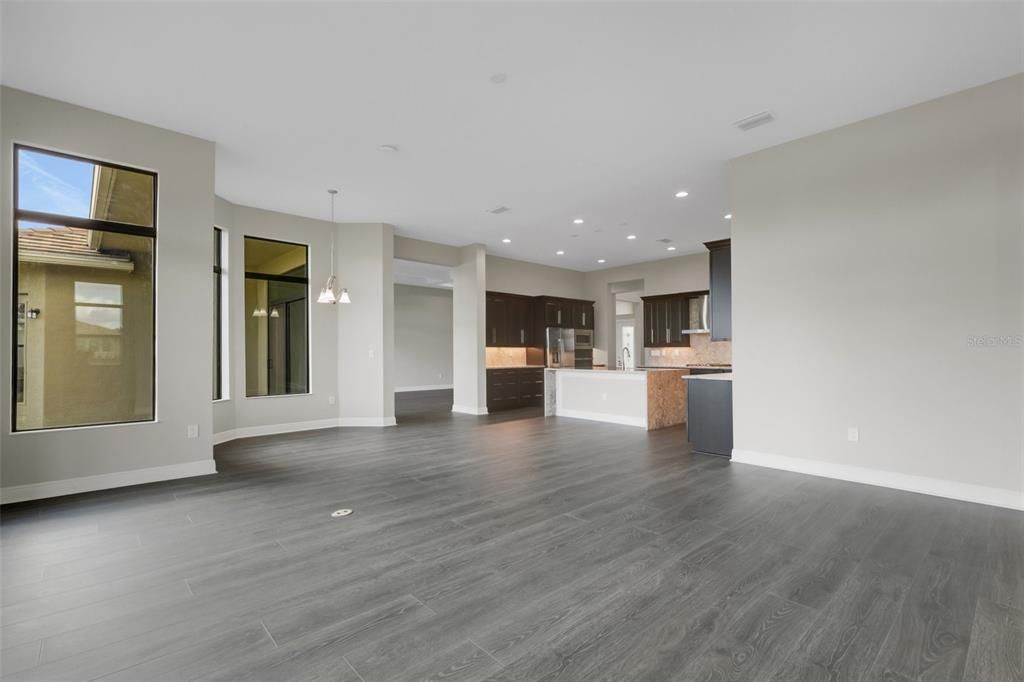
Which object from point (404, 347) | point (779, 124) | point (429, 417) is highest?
point (779, 124)

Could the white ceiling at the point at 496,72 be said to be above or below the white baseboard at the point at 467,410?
above

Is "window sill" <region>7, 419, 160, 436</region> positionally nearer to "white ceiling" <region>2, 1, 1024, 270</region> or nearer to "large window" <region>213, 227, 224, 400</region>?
"large window" <region>213, 227, 224, 400</region>

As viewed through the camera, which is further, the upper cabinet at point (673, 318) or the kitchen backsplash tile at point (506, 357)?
the kitchen backsplash tile at point (506, 357)

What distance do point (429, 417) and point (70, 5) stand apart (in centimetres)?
683

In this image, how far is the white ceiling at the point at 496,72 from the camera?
2.89m

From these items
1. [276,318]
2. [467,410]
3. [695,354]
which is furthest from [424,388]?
[695,354]

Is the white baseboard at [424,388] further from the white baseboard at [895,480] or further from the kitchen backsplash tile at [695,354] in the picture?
the white baseboard at [895,480]

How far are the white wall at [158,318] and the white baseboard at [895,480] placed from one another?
18.6ft

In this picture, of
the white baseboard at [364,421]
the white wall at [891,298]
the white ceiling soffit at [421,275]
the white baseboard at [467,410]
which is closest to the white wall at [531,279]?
the white ceiling soffit at [421,275]

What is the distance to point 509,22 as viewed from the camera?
293 centimetres

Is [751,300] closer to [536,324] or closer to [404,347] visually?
[536,324]

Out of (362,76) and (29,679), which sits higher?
(362,76)

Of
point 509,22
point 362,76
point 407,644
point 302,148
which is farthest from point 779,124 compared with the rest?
point 407,644

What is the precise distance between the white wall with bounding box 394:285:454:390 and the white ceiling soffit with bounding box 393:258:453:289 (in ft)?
1.30
